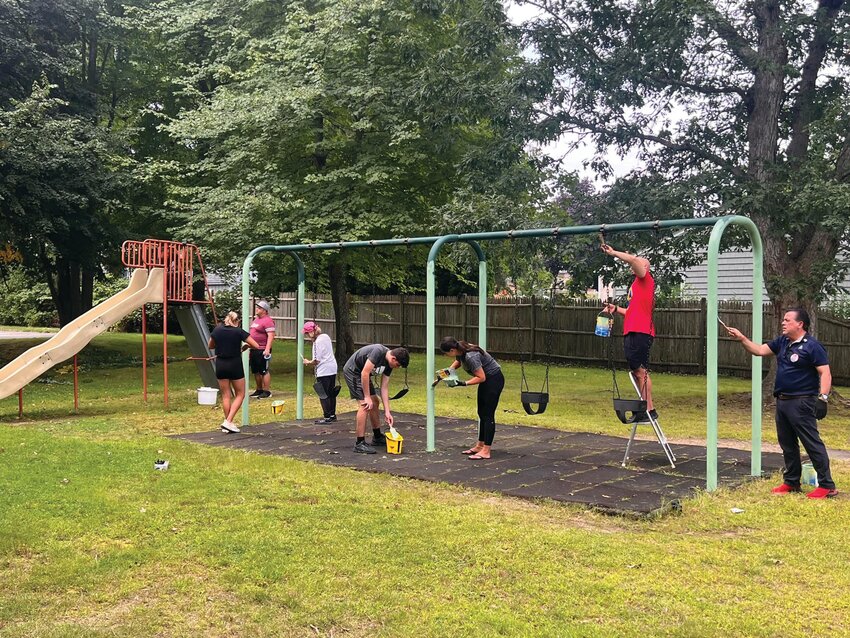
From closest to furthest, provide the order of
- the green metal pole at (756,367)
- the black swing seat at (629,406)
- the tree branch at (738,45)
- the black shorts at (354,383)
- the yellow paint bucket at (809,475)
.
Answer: the yellow paint bucket at (809,475) → the black swing seat at (629,406) → the green metal pole at (756,367) → the black shorts at (354,383) → the tree branch at (738,45)

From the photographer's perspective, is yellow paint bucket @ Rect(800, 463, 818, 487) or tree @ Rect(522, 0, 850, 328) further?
tree @ Rect(522, 0, 850, 328)

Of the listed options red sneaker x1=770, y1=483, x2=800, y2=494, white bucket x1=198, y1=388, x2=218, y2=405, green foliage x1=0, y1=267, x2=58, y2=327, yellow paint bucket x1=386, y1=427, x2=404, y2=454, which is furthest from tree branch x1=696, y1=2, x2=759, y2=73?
green foliage x1=0, y1=267, x2=58, y2=327

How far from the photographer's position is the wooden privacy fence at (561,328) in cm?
1809

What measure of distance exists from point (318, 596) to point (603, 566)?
5.58 feet

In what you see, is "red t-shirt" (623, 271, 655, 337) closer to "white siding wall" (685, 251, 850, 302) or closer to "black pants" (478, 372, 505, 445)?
"black pants" (478, 372, 505, 445)

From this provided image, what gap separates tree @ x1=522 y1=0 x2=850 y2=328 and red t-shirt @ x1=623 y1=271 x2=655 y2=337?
458 centimetres

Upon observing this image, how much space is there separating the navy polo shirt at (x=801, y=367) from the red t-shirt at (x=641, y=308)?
1381mm

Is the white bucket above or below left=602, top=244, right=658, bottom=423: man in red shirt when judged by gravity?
below

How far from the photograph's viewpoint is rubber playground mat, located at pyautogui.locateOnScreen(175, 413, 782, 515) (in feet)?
22.2

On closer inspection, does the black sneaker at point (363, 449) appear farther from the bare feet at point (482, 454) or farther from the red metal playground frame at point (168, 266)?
the red metal playground frame at point (168, 266)

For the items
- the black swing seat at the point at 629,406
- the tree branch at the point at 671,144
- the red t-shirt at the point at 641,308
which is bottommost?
the black swing seat at the point at 629,406

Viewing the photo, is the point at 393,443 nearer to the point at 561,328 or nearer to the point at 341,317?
the point at 341,317

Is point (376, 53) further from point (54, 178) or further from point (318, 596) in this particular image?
point (318, 596)

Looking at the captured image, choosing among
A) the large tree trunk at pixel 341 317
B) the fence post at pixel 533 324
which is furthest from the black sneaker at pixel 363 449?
the fence post at pixel 533 324
